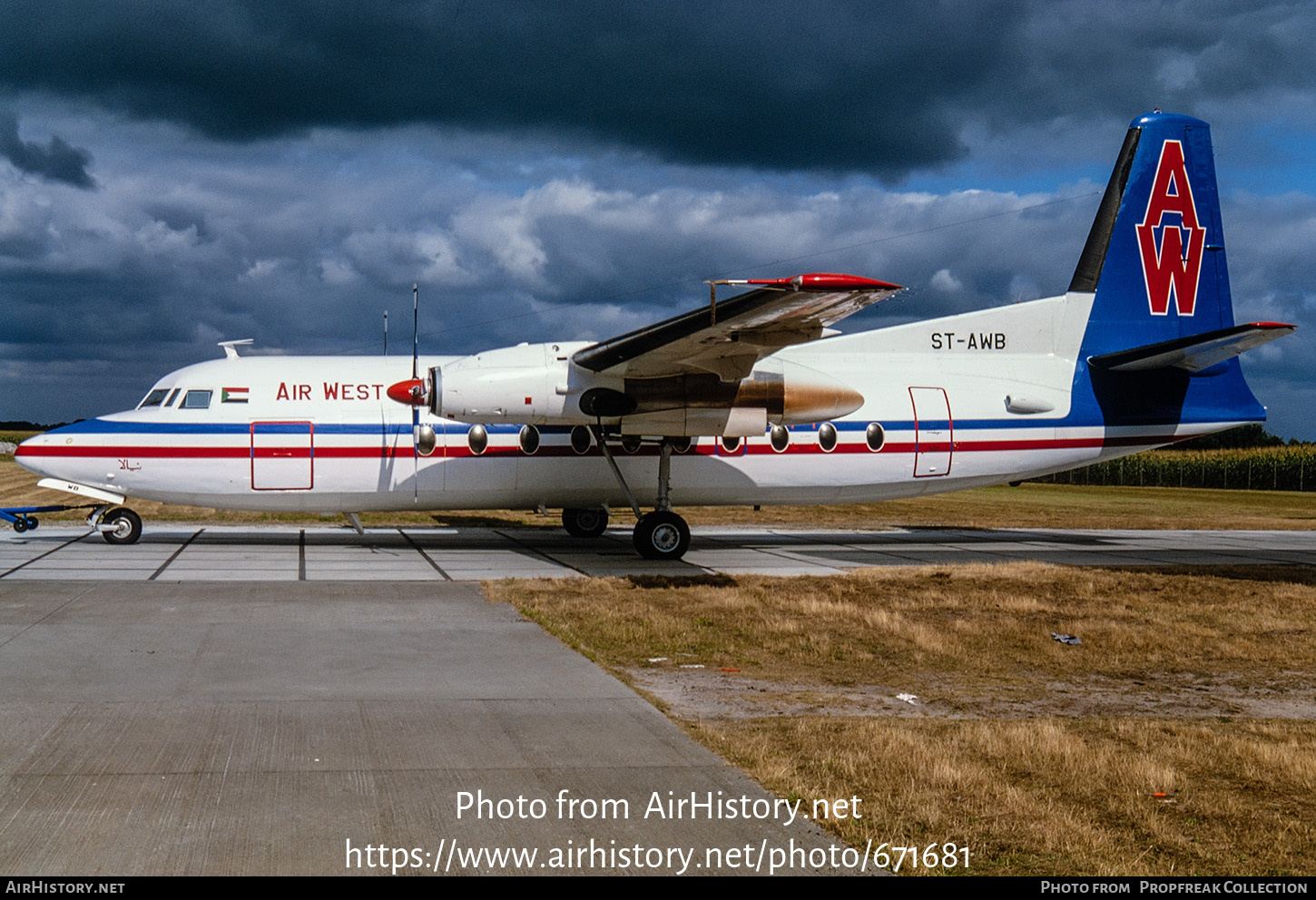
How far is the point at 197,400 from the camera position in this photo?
18.9 metres

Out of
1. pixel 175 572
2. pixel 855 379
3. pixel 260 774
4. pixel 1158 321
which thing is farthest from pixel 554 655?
pixel 1158 321

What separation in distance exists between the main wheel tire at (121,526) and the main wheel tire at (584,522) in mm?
7921

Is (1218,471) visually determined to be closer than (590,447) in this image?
No

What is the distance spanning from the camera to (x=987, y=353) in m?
21.3

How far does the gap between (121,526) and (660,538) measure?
9.55 meters

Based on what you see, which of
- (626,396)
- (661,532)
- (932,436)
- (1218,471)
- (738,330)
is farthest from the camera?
(1218,471)

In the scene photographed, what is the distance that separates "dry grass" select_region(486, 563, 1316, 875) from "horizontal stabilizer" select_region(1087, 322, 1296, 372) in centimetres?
388

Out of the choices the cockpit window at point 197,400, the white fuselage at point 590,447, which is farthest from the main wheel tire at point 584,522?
the cockpit window at point 197,400

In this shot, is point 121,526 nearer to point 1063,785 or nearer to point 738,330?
point 738,330

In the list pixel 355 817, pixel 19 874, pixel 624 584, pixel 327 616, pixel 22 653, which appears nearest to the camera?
pixel 19 874

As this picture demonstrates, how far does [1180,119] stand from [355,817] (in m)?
21.8

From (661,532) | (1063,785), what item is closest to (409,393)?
(661,532)

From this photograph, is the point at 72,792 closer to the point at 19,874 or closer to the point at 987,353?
the point at 19,874

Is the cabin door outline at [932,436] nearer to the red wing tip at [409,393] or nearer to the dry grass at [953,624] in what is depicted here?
the dry grass at [953,624]
